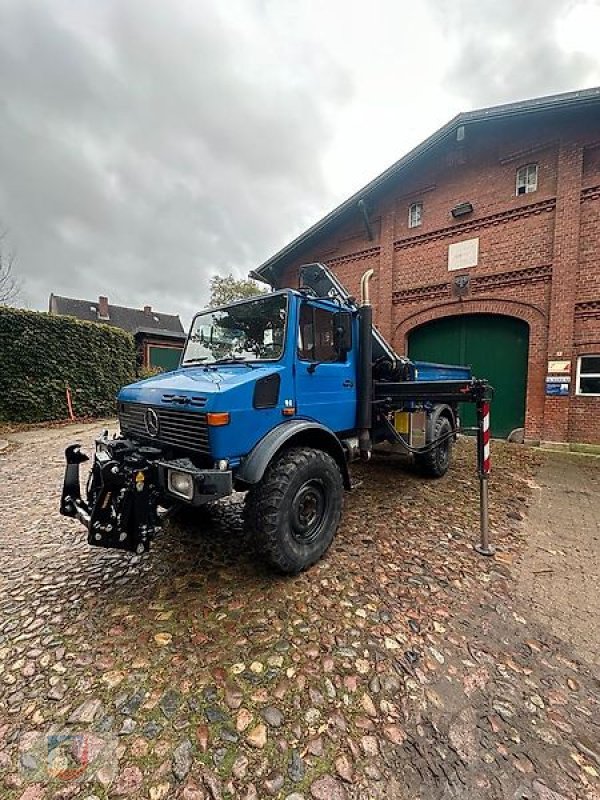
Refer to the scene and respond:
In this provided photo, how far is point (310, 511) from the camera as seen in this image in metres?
3.06

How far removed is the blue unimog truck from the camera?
245 centimetres

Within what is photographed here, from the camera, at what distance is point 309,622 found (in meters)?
2.37

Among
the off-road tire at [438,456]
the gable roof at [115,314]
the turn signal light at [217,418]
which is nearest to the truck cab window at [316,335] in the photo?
the turn signal light at [217,418]

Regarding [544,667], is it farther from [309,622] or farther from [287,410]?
[287,410]

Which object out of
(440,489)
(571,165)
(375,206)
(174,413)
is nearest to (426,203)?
(375,206)

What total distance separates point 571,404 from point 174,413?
818 cm

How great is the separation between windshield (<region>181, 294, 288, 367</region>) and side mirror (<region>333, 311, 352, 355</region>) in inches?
20.8

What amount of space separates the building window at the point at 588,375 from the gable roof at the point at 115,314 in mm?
27638

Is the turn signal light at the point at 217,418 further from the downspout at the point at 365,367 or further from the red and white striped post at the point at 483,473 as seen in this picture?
the red and white striped post at the point at 483,473

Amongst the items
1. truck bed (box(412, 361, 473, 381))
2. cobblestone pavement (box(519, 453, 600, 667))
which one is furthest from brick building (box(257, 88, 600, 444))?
cobblestone pavement (box(519, 453, 600, 667))

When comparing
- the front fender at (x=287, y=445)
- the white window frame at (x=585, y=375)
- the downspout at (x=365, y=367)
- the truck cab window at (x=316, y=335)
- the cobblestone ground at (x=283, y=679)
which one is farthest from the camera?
the white window frame at (x=585, y=375)

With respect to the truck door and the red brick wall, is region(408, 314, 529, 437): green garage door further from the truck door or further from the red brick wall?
the truck door

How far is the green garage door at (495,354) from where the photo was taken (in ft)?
26.9

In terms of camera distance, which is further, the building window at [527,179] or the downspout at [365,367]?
the building window at [527,179]
